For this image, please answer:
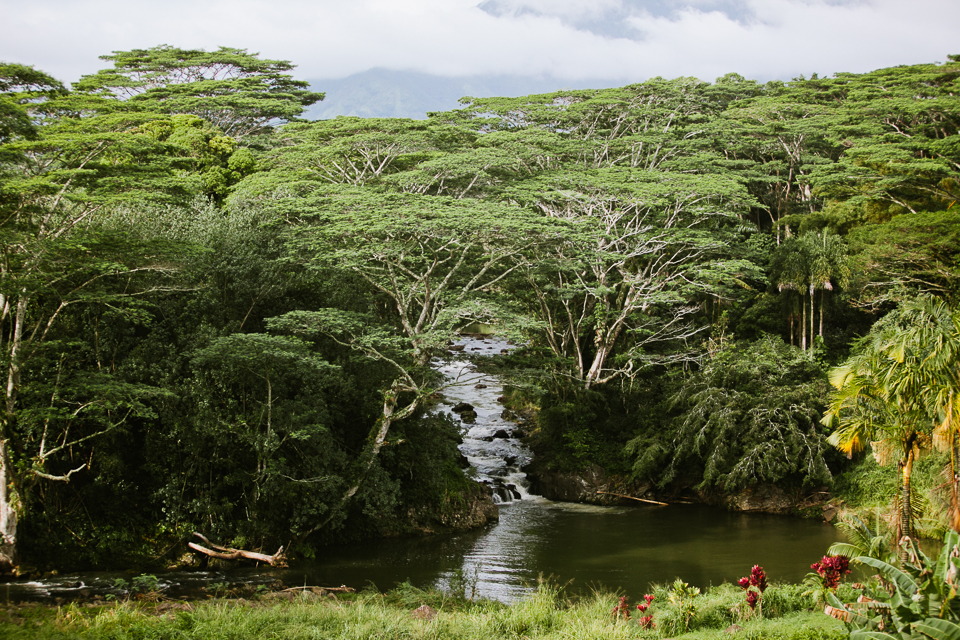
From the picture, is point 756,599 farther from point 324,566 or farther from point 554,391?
point 554,391

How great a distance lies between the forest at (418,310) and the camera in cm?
1330

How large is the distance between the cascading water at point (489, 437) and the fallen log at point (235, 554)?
19.9 feet

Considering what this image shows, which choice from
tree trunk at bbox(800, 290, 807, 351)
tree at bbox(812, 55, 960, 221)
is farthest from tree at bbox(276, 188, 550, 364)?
tree at bbox(812, 55, 960, 221)

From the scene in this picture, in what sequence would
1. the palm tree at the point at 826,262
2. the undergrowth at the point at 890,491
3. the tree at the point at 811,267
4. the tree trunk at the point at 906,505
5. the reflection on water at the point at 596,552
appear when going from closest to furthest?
the tree trunk at the point at 906,505 → the reflection on water at the point at 596,552 → the undergrowth at the point at 890,491 → the palm tree at the point at 826,262 → the tree at the point at 811,267

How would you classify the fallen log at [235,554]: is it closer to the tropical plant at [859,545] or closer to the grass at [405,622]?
the grass at [405,622]

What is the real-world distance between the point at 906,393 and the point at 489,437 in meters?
17.7

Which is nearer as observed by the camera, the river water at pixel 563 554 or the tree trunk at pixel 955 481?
the tree trunk at pixel 955 481

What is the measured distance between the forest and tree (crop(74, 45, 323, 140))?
919 cm

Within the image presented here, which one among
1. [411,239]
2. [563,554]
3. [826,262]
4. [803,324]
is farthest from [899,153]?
[563,554]

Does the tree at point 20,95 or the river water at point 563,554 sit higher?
the tree at point 20,95

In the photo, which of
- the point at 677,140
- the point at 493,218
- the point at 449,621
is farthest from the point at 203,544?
the point at 677,140

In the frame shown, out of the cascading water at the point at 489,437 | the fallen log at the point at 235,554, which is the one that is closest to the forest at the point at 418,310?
the fallen log at the point at 235,554

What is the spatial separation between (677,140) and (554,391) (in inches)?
479

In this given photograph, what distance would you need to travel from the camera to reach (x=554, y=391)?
23.7m
